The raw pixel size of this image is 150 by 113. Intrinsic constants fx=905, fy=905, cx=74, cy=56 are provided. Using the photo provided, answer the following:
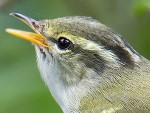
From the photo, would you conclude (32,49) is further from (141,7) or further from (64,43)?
(141,7)

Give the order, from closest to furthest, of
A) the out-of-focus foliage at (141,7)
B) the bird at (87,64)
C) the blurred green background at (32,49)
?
the bird at (87,64) < the out-of-focus foliage at (141,7) < the blurred green background at (32,49)

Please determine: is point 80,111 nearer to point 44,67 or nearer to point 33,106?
point 44,67

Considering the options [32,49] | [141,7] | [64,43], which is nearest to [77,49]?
[64,43]

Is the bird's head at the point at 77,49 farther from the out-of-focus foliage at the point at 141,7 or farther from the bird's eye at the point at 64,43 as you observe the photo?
the out-of-focus foliage at the point at 141,7

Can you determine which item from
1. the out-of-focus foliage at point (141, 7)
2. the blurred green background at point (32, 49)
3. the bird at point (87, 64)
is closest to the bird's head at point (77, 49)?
the bird at point (87, 64)

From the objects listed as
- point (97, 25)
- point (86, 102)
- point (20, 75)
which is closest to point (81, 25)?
point (97, 25)

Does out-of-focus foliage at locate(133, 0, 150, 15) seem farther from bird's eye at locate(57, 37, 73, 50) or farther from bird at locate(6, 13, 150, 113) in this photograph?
bird's eye at locate(57, 37, 73, 50)

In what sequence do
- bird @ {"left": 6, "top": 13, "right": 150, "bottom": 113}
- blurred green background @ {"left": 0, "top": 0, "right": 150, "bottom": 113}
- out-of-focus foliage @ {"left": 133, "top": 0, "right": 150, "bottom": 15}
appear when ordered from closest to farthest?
bird @ {"left": 6, "top": 13, "right": 150, "bottom": 113} < out-of-focus foliage @ {"left": 133, "top": 0, "right": 150, "bottom": 15} < blurred green background @ {"left": 0, "top": 0, "right": 150, "bottom": 113}

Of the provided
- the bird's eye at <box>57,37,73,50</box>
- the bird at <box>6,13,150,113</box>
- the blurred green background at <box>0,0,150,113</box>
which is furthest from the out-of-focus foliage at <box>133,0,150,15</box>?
the bird's eye at <box>57,37,73,50</box>
